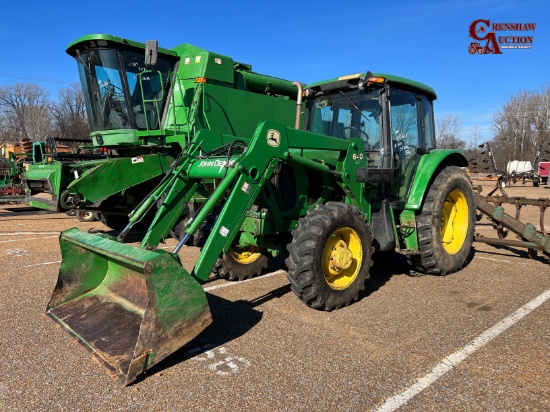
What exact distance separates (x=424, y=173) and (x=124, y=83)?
5733 millimetres

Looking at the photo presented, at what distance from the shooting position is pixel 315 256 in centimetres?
387

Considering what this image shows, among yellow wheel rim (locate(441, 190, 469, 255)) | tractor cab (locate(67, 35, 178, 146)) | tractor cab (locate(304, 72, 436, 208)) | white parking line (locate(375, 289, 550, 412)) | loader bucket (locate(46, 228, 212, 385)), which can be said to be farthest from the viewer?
tractor cab (locate(67, 35, 178, 146))

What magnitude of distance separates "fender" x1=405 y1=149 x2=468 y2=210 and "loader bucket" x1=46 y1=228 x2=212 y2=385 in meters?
3.02

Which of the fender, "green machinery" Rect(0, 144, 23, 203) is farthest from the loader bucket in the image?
"green machinery" Rect(0, 144, 23, 203)

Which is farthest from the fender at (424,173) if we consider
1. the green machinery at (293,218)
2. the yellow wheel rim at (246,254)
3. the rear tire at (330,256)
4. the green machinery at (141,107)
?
the green machinery at (141,107)

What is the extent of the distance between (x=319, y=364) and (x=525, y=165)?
38.1m

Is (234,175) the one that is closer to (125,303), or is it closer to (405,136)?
(125,303)

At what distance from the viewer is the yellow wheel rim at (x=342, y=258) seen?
418cm

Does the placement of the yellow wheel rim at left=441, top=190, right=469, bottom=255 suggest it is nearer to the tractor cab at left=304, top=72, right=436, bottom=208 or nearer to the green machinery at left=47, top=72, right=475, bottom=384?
the green machinery at left=47, top=72, right=475, bottom=384

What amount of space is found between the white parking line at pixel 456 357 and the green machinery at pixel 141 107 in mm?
5602

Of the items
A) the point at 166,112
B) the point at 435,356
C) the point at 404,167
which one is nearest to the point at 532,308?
the point at 435,356

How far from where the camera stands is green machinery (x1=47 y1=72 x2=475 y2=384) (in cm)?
307

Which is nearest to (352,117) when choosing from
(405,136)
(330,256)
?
(405,136)

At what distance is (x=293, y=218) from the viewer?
4.77 m
